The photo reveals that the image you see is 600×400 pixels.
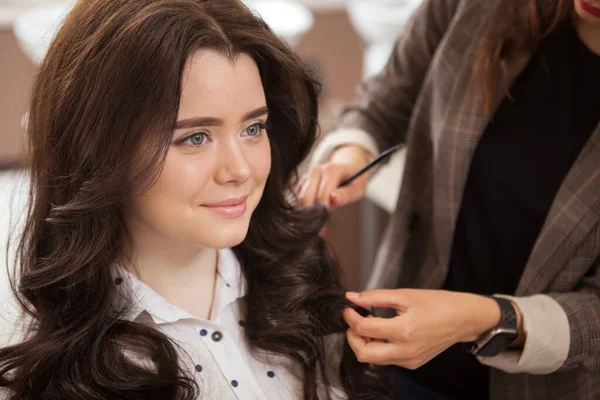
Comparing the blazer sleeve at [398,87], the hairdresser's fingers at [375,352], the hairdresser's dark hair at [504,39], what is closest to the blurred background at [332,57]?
the blazer sleeve at [398,87]

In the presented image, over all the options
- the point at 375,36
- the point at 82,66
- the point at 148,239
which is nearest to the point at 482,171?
the point at 148,239

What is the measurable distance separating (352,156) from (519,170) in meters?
0.28

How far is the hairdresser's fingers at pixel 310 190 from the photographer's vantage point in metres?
1.21

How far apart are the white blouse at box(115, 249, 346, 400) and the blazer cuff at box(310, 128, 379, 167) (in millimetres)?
382

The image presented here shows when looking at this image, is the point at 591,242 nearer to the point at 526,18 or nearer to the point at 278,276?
the point at 526,18

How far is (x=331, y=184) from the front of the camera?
3.97ft

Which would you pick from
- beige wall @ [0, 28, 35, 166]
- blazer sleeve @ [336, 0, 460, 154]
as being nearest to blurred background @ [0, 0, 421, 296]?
beige wall @ [0, 28, 35, 166]

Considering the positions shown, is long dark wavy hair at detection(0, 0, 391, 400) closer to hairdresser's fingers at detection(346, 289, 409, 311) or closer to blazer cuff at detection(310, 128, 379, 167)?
hairdresser's fingers at detection(346, 289, 409, 311)

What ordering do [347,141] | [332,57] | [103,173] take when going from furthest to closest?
[332,57] → [347,141] → [103,173]

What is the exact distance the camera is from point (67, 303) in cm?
92

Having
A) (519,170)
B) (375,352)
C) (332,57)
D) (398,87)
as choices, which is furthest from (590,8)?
(332,57)

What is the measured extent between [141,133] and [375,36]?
5.31 ft

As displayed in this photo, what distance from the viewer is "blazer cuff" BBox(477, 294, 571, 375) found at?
3.33 ft

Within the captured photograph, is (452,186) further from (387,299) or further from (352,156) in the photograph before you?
(387,299)
